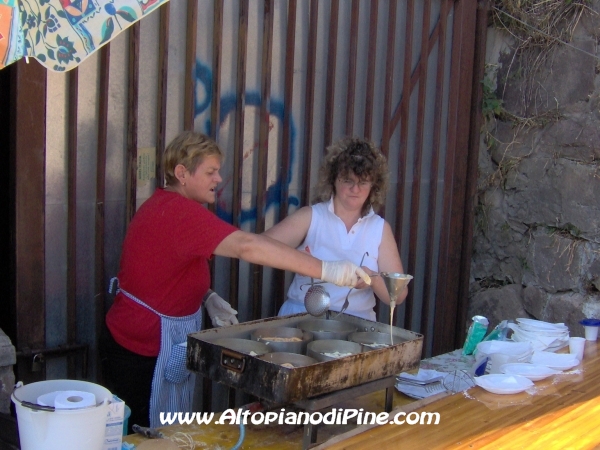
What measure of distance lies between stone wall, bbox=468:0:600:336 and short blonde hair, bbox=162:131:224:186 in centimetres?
269

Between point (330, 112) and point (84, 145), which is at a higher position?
point (330, 112)

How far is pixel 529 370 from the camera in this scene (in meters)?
2.90

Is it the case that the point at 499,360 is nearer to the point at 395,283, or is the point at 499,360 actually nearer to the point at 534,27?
the point at 395,283

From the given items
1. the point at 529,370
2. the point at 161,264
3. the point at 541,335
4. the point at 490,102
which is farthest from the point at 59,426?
the point at 490,102

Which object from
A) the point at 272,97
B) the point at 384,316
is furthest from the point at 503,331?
the point at 272,97

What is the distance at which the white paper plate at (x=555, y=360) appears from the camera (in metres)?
3.04

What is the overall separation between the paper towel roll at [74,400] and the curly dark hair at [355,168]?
1873 millimetres

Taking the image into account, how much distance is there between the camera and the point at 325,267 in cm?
281

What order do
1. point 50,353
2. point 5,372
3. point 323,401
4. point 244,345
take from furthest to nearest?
point 50,353 < point 244,345 < point 5,372 < point 323,401

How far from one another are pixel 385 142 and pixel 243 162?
113 cm

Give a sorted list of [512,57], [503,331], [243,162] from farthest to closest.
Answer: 1. [512,57]
2. [243,162]
3. [503,331]

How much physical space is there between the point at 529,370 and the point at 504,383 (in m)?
0.21

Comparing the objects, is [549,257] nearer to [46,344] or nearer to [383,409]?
Result: [383,409]

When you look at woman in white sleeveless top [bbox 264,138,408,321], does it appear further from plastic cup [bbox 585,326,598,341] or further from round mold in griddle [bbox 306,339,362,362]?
plastic cup [bbox 585,326,598,341]
